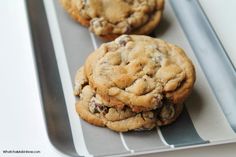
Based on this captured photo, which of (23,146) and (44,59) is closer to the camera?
(23,146)

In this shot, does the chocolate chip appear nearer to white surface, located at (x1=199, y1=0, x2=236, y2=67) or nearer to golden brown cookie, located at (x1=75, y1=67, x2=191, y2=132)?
golden brown cookie, located at (x1=75, y1=67, x2=191, y2=132)

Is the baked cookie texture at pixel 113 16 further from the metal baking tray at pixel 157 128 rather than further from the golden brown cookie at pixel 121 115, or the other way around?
the golden brown cookie at pixel 121 115

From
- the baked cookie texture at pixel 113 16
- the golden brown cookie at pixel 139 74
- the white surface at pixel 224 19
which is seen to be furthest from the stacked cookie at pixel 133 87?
the white surface at pixel 224 19

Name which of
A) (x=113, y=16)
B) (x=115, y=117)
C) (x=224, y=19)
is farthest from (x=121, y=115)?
(x=224, y=19)

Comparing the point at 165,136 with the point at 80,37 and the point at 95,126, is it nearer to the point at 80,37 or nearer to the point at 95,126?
the point at 95,126

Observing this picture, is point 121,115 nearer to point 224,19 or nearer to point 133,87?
point 133,87

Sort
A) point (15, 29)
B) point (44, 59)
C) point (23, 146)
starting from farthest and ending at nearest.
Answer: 1. point (15, 29)
2. point (44, 59)
3. point (23, 146)

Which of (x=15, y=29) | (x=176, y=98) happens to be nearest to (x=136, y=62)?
(x=176, y=98)

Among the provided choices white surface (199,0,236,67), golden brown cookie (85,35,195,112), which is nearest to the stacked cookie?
golden brown cookie (85,35,195,112)

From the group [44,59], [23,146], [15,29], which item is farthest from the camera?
[15,29]
